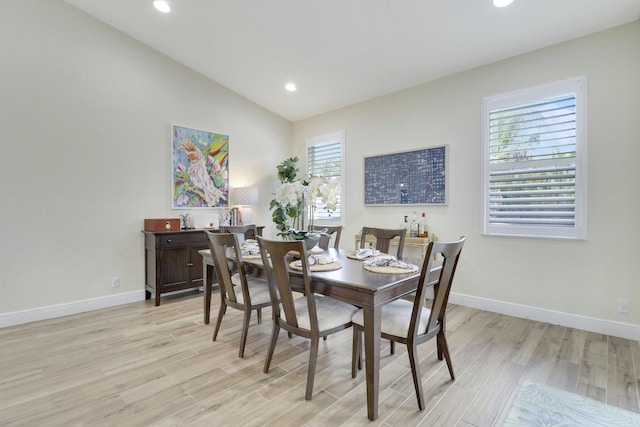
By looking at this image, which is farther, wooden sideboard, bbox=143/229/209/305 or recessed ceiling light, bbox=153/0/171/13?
wooden sideboard, bbox=143/229/209/305

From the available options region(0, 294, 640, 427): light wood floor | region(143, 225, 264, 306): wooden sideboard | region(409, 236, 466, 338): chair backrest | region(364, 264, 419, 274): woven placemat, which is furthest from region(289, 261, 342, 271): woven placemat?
region(143, 225, 264, 306): wooden sideboard

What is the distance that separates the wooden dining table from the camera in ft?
5.30

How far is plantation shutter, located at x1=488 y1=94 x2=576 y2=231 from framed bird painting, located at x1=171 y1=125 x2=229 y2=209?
11.7 ft

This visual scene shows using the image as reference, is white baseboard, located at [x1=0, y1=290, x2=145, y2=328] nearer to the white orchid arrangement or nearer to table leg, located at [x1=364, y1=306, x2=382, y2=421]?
the white orchid arrangement

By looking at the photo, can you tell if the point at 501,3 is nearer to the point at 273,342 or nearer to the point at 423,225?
the point at 423,225

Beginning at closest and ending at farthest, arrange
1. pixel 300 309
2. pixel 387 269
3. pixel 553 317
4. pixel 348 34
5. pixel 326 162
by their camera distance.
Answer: pixel 387 269 → pixel 300 309 → pixel 553 317 → pixel 348 34 → pixel 326 162

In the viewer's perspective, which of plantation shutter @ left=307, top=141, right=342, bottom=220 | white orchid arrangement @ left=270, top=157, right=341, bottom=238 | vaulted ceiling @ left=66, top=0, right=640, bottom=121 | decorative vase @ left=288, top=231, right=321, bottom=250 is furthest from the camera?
plantation shutter @ left=307, top=141, right=342, bottom=220

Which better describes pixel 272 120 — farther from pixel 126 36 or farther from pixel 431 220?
pixel 431 220

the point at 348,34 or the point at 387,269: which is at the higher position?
the point at 348,34

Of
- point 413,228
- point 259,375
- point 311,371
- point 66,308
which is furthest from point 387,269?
point 66,308

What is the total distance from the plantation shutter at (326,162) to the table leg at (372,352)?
10.6 feet

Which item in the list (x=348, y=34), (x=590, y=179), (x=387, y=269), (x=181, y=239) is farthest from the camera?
(x=181, y=239)

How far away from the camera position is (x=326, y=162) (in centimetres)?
511

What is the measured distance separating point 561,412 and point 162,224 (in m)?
4.00
